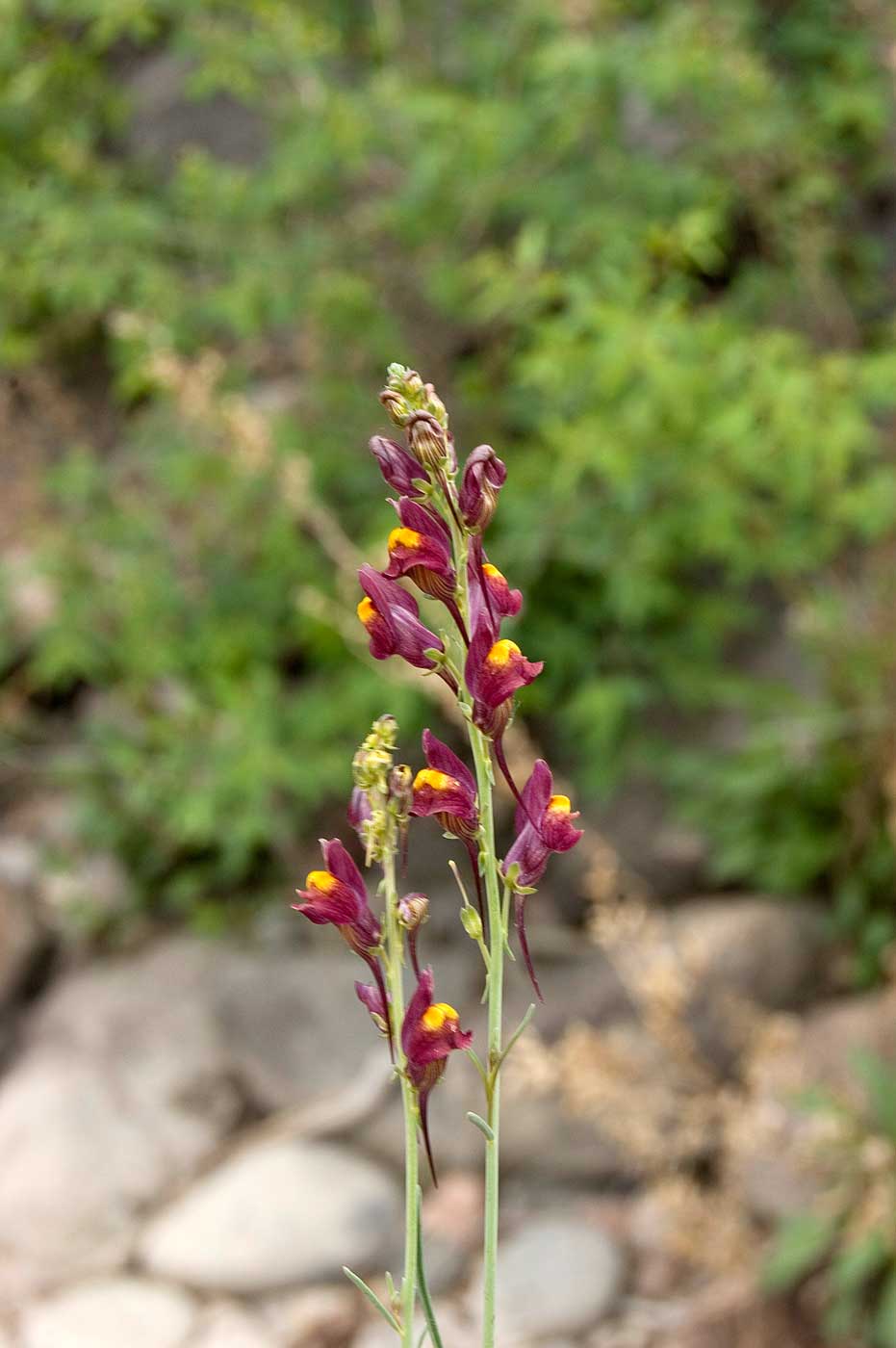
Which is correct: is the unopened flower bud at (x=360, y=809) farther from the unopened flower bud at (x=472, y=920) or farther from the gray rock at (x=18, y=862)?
the gray rock at (x=18, y=862)

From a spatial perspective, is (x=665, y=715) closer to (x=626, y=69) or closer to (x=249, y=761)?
(x=249, y=761)

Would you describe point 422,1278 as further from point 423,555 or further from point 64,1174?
point 64,1174

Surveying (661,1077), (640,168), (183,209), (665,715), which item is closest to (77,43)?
(183,209)

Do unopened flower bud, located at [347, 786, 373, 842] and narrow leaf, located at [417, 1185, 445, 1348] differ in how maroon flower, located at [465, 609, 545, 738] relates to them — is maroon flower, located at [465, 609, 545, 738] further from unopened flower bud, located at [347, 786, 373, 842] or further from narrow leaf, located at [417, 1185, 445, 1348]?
narrow leaf, located at [417, 1185, 445, 1348]

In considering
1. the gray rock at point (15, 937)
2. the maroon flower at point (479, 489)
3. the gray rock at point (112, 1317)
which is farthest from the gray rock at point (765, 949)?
the maroon flower at point (479, 489)

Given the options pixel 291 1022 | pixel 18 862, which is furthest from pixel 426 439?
pixel 18 862

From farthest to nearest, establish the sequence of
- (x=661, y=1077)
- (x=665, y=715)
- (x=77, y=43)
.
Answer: (x=77, y=43)
(x=665, y=715)
(x=661, y=1077)

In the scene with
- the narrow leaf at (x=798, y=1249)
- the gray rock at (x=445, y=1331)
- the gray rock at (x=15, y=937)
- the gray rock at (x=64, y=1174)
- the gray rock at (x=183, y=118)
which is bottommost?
the narrow leaf at (x=798, y=1249)

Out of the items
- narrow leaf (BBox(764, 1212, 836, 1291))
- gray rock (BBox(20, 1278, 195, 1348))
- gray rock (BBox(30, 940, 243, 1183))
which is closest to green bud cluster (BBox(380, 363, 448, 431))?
narrow leaf (BBox(764, 1212, 836, 1291))
